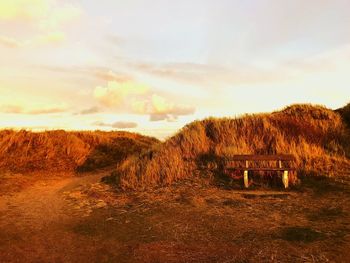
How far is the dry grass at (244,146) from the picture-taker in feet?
44.9

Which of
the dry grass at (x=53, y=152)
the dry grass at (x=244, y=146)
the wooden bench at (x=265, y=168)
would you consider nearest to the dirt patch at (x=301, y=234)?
the wooden bench at (x=265, y=168)

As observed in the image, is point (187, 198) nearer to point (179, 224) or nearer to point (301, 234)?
point (179, 224)

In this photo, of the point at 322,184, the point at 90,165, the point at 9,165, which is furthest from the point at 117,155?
the point at 322,184

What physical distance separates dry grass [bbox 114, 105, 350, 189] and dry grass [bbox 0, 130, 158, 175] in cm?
363

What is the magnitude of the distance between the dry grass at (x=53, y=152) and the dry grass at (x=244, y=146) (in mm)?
3632

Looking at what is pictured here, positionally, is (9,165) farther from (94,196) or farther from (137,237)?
(137,237)

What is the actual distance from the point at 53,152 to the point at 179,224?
11.7 meters

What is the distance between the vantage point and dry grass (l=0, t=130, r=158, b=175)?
17.2 m

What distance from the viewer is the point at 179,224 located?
8.95 m

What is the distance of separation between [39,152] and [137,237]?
11.8 m

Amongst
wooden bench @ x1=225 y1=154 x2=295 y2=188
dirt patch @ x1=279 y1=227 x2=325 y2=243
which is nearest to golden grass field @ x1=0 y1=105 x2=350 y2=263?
dirt patch @ x1=279 y1=227 x2=325 y2=243

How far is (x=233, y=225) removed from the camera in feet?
28.7

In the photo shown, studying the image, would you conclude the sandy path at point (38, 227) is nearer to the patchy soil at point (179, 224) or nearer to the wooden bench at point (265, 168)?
the patchy soil at point (179, 224)

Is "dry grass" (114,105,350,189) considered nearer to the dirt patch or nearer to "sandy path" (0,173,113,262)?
"sandy path" (0,173,113,262)
